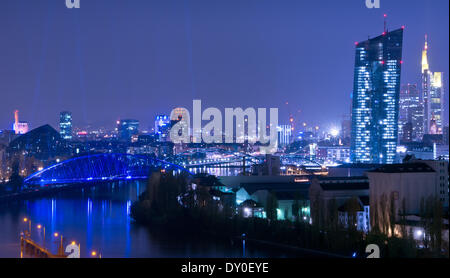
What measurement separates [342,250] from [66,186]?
12.0 m

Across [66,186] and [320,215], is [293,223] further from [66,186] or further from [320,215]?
[66,186]

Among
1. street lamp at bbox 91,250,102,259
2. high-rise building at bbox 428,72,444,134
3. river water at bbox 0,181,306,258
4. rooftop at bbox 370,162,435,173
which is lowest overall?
river water at bbox 0,181,306,258

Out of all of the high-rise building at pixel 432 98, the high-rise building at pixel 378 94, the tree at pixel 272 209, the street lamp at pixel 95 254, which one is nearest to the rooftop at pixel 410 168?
the tree at pixel 272 209

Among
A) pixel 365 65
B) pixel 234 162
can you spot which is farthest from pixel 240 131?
pixel 365 65

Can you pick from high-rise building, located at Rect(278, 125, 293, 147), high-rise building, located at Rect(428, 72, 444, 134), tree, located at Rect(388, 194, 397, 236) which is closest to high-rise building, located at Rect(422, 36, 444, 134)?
high-rise building, located at Rect(428, 72, 444, 134)

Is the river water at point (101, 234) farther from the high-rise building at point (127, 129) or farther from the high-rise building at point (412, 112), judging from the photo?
the high-rise building at point (127, 129)

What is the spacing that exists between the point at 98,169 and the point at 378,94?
9.44 metres

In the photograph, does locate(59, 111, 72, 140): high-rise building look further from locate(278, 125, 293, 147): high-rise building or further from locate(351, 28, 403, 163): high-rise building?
locate(351, 28, 403, 163): high-rise building

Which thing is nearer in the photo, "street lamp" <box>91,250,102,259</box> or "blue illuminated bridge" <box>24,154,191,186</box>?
"street lamp" <box>91,250,102,259</box>

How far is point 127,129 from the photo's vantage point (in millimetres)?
40906

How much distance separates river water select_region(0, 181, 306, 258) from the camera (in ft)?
25.7

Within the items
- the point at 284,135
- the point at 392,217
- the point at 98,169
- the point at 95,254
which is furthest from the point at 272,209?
the point at 284,135

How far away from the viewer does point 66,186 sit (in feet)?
59.2

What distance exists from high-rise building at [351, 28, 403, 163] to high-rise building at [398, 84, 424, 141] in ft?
11.6
